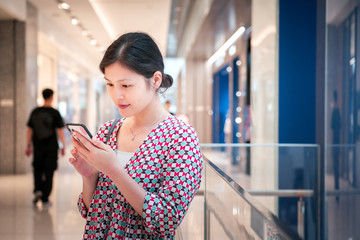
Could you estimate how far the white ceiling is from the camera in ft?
33.1

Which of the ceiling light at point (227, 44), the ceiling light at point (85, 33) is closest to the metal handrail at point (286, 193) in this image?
the ceiling light at point (227, 44)

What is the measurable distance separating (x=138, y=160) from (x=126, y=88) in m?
0.21

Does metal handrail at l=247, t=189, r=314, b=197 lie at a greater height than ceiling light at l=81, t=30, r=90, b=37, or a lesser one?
lesser

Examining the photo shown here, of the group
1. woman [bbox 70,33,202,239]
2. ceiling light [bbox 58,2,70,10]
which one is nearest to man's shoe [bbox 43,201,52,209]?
woman [bbox 70,33,202,239]

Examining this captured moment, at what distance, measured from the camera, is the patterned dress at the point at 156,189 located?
1114 millimetres

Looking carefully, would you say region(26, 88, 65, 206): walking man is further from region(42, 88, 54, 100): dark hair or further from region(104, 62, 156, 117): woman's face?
region(104, 62, 156, 117): woman's face

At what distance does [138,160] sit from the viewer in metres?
1.19

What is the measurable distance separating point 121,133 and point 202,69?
15199mm

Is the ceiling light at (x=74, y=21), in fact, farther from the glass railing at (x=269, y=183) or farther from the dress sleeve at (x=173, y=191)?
the dress sleeve at (x=173, y=191)

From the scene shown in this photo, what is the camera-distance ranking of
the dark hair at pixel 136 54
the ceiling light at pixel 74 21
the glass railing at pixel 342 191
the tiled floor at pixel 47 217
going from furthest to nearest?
1. the ceiling light at pixel 74 21
2. the glass railing at pixel 342 191
3. the tiled floor at pixel 47 217
4. the dark hair at pixel 136 54

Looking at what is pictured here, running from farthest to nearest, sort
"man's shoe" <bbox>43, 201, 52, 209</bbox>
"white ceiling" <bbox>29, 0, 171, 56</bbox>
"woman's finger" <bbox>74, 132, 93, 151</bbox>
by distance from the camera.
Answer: "white ceiling" <bbox>29, 0, 171, 56</bbox>, "man's shoe" <bbox>43, 201, 52, 209</bbox>, "woman's finger" <bbox>74, 132, 93, 151</bbox>

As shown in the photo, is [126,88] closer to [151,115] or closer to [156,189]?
[151,115]

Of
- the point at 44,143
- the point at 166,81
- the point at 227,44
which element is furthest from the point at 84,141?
the point at 227,44

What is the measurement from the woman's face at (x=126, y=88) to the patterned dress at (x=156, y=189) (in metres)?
0.10
